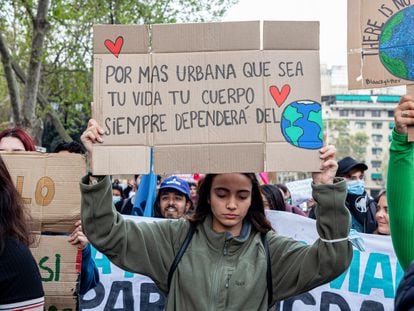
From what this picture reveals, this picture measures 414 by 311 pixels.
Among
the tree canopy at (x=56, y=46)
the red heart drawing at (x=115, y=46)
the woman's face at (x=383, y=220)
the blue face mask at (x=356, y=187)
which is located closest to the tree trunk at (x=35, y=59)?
the tree canopy at (x=56, y=46)

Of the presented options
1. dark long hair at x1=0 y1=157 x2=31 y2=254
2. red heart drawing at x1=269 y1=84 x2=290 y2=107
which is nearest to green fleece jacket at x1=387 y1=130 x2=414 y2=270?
red heart drawing at x1=269 y1=84 x2=290 y2=107

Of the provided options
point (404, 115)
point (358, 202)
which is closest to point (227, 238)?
point (404, 115)

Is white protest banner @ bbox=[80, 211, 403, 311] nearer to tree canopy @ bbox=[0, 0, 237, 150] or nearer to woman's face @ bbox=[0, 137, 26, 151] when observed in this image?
woman's face @ bbox=[0, 137, 26, 151]

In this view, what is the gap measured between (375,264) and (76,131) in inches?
721

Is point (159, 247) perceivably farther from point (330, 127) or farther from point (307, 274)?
point (330, 127)

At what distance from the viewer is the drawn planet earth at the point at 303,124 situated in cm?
297

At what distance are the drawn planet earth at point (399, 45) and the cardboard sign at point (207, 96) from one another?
0.32 m

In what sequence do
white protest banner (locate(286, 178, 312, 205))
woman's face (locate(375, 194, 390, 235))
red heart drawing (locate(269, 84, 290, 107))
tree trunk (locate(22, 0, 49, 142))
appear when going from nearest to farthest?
red heart drawing (locate(269, 84, 290, 107))
woman's face (locate(375, 194, 390, 235))
white protest banner (locate(286, 178, 312, 205))
tree trunk (locate(22, 0, 49, 142))

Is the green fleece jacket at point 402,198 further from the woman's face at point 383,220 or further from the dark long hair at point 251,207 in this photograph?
the woman's face at point 383,220

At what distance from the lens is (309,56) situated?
10.0 feet

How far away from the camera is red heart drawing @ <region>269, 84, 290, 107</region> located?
Answer: 3012 mm

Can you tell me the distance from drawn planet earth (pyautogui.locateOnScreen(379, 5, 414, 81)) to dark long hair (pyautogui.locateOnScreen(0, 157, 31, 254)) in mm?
1487

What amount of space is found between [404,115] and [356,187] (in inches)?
126

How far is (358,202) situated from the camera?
555 centimetres
